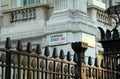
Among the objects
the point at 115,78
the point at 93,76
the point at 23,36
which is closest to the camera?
the point at 93,76

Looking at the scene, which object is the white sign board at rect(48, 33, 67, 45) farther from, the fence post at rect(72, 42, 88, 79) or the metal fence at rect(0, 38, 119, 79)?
the fence post at rect(72, 42, 88, 79)

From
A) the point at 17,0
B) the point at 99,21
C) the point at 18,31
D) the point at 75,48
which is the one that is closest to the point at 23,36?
the point at 18,31

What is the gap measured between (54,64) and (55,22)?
8.08 m

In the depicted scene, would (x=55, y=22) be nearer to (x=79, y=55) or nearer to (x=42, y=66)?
(x=79, y=55)

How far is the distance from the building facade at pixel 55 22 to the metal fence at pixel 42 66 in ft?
21.7

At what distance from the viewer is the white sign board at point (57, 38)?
1234 centimetres

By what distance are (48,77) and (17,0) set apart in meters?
9.57

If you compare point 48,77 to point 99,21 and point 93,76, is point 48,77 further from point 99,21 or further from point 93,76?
point 99,21

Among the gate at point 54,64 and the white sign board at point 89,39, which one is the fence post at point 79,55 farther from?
the white sign board at point 89,39

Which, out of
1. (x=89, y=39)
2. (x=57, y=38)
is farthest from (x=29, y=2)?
(x=89, y=39)

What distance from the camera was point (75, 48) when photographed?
5207mm

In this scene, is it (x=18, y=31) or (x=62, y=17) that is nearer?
(x=62, y=17)

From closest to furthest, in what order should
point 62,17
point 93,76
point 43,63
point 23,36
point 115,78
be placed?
point 43,63 < point 93,76 < point 115,78 < point 62,17 < point 23,36

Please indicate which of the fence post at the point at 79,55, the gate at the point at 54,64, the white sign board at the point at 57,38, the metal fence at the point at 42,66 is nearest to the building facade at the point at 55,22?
the white sign board at the point at 57,38
